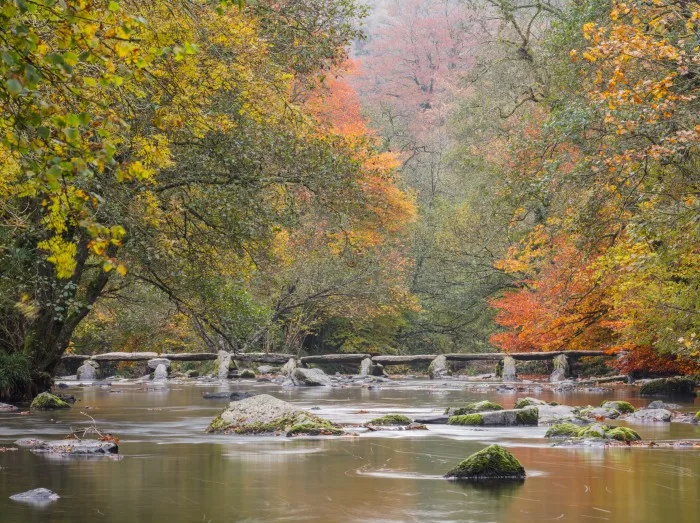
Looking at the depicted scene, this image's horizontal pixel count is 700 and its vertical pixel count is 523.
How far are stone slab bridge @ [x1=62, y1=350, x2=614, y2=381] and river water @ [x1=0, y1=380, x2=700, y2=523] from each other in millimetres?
20990

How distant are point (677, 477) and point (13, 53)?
8.16 metres

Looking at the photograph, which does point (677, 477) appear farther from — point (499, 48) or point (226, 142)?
point (499, 48)

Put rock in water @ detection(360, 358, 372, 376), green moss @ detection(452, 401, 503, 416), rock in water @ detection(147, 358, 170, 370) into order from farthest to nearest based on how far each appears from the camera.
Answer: rock in water @ detection(360, 358, 372, 376) < rock in water @ detection(147, 358, 170, 370) < green moss @ detection(452, 401, 503, 416)

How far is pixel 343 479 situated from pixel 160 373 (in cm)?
2834

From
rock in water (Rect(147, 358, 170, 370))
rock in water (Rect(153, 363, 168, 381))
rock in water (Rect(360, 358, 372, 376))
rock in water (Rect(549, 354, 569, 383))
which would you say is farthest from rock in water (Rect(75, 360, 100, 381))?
rock in water (Rect(549, 354, 569, 383))

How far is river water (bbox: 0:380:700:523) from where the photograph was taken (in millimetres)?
8117

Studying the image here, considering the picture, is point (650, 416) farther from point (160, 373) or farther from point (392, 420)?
point (160, 373)

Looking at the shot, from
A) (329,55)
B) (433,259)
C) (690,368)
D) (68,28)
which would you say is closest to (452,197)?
(433,259)

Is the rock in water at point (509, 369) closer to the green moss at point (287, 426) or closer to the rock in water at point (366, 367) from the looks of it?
the rock in water at point (366, 367)

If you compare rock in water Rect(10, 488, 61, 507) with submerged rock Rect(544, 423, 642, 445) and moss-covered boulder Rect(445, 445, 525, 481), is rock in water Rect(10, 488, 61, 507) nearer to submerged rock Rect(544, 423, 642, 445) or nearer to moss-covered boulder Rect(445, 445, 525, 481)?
moss-covered boulder Rect(445, 445, 525, 481)

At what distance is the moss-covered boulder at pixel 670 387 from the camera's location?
24.7 meters

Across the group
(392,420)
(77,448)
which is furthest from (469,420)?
(77,448)

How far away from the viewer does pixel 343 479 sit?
9867mm

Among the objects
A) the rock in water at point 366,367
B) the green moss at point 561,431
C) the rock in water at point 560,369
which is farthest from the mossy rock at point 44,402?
the rock in water at point 560,369
